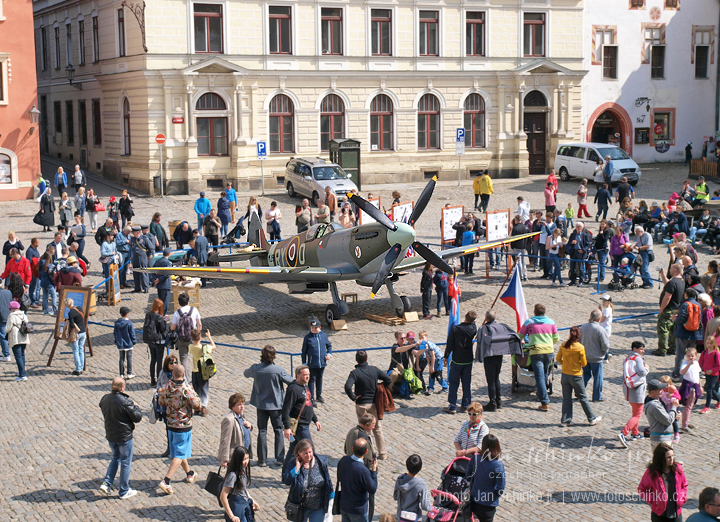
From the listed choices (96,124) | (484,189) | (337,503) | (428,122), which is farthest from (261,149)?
(337,503)

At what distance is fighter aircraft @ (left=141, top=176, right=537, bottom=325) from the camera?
65.7 ft

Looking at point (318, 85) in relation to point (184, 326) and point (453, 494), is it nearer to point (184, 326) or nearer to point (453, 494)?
point (184, 326)

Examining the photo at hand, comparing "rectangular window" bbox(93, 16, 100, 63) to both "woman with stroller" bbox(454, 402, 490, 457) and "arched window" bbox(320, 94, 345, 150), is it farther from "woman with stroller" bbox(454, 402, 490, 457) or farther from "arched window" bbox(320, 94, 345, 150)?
"woman with stroller" bbox(454, 402, 490, 457)

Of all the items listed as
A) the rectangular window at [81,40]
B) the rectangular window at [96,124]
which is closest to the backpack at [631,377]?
the rectangular window at [96,124]

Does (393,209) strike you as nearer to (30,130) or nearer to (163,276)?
(163,276)

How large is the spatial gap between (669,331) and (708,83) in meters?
39.7

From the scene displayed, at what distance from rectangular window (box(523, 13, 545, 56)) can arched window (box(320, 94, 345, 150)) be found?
1053cm

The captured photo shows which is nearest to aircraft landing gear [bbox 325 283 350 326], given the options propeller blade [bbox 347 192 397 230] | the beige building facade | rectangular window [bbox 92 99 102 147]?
propeller blade [bbox 347 192 397 230]

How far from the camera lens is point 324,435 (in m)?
13.8

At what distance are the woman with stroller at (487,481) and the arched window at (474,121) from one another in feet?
120

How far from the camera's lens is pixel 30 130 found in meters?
40.3

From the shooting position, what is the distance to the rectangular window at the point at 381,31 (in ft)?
141

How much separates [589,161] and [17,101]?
26.5 m

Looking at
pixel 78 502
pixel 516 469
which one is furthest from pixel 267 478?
pixel 516 469
